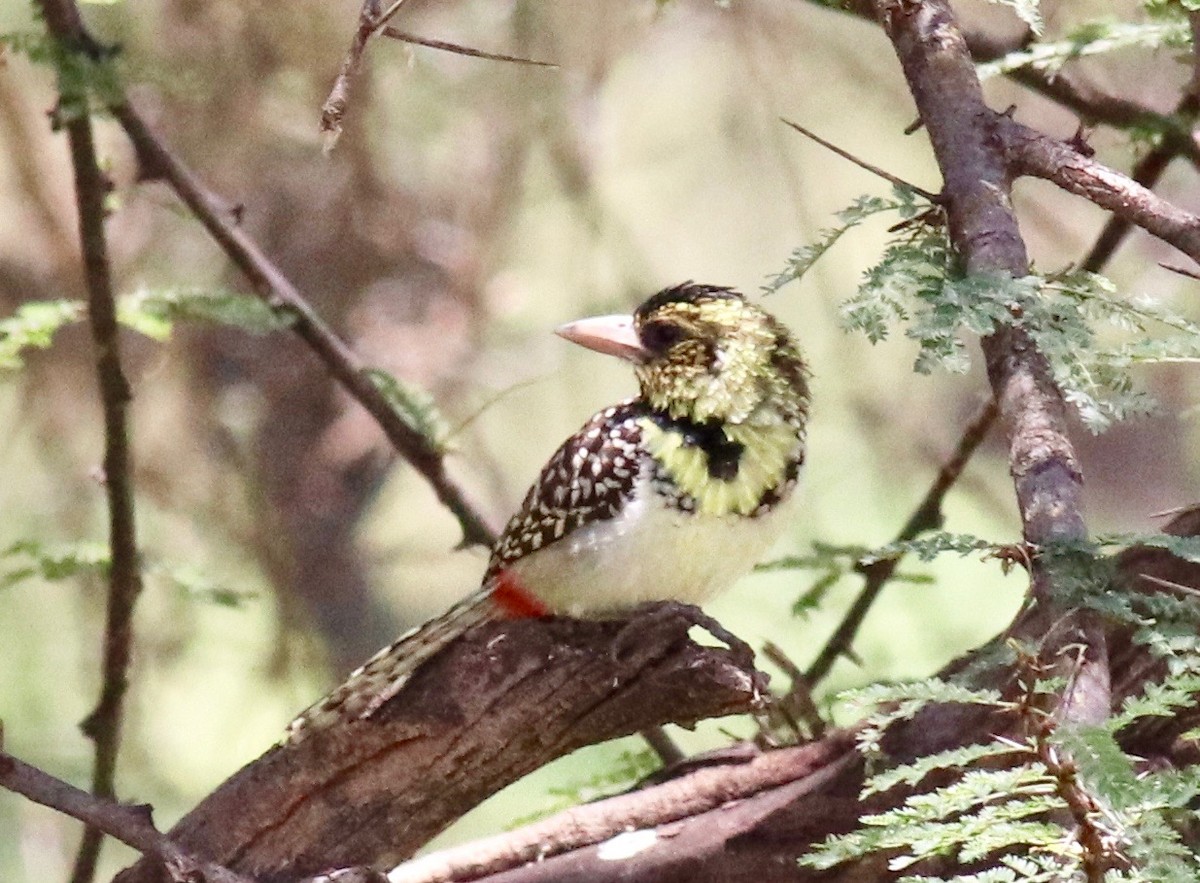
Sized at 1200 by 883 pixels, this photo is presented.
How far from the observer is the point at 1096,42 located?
1909 millimetres

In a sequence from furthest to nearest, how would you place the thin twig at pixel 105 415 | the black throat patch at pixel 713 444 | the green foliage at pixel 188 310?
the green foliage at pixel 188 310 < the thin twig at pixel 105 415 < the black throat patch at pixel 713 444

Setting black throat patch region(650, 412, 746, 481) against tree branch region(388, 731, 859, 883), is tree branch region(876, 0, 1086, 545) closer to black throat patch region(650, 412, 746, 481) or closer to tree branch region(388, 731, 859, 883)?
black throat patch region(650, 412, 746, 481)

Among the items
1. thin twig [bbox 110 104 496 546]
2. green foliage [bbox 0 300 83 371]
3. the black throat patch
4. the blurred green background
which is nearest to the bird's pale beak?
the black throat patch

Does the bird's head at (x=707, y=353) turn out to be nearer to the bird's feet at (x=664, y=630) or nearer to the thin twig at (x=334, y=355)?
the bird's feet at (x=664, y=630)

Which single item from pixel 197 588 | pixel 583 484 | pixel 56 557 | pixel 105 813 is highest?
pixel 56 557


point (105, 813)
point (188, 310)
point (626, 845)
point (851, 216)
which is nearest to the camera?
point (851, 216)

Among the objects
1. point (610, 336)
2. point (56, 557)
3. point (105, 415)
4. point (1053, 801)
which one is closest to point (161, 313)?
point (105, 415)

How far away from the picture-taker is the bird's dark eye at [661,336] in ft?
6.40

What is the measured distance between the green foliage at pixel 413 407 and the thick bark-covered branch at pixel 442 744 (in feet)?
2.22

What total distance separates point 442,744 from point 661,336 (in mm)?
582

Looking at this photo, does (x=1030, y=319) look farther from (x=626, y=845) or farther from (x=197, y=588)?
(x=197, y=588)

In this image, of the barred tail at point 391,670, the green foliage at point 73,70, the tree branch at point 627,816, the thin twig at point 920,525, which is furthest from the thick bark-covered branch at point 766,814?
the green foliage at point 73,70

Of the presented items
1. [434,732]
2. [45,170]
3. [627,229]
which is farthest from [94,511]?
[434,732]

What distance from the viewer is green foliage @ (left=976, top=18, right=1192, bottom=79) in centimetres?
188
